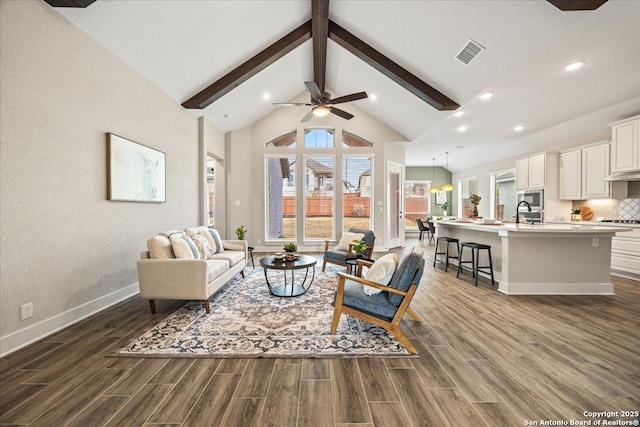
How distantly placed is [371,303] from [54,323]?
307 centimetres

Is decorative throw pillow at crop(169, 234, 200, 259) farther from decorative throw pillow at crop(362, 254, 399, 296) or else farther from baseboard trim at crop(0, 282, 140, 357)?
decorative throw pillow at crop(362, 254, 399, 296)

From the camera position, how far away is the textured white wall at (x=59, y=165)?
2.24m

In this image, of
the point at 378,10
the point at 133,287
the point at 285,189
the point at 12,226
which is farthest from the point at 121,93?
the point at 285,189

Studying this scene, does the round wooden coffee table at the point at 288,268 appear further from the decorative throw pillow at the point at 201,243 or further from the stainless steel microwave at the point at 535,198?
the stainless steel microwave at the point at 535,198

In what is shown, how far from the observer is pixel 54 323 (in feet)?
8.50

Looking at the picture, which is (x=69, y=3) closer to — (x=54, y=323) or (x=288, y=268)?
(x=54, y=323)

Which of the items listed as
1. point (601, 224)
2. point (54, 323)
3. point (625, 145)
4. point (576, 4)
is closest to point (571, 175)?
point (625, 145)

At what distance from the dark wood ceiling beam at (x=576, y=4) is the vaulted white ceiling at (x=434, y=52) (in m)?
0.14

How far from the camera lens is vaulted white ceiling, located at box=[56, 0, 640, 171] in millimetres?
2910

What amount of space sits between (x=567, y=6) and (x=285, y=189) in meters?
6.01

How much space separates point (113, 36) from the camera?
10.3 ft

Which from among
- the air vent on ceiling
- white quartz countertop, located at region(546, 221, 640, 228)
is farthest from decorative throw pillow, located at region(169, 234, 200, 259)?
white quartz countertop, located at region(546, 221, 640, 228)

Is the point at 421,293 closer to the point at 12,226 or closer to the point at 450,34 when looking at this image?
the point at 450,34

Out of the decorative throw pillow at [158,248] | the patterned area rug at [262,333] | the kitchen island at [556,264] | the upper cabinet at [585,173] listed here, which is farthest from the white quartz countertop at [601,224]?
the decorative throw pillow at [158,248]
